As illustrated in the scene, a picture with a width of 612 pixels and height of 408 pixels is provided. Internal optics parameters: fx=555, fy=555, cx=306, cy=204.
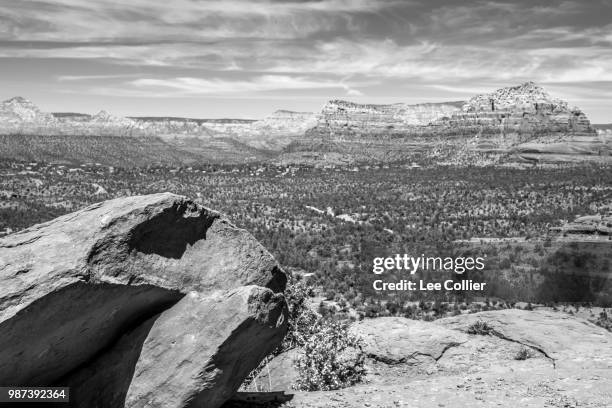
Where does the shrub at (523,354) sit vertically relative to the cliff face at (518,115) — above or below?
below

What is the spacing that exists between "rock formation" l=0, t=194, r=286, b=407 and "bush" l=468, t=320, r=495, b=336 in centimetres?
765

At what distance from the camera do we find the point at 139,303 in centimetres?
815

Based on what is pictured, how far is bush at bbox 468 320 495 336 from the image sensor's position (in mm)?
14805

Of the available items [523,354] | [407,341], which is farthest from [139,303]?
[523,354]

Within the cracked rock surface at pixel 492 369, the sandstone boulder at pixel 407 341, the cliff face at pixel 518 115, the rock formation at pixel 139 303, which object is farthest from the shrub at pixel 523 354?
the cliff face at pixel 518 115

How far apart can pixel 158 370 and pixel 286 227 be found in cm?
4727

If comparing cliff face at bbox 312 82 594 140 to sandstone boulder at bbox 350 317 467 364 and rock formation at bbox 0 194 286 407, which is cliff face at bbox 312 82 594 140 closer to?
sandstone boulder at bbox 350 317 467 364

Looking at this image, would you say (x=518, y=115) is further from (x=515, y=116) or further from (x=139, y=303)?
(x=139, y=303)

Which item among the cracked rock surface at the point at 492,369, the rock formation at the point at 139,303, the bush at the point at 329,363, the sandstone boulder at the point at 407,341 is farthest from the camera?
the sandstone boulder at the point at 407,341

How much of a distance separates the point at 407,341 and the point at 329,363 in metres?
3.37

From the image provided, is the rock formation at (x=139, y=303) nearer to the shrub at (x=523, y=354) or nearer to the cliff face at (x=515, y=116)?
the shrub at (x=523, y=354)

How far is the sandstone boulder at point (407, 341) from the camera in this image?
13.8 m

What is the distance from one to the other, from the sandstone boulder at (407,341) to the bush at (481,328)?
577 millimetres

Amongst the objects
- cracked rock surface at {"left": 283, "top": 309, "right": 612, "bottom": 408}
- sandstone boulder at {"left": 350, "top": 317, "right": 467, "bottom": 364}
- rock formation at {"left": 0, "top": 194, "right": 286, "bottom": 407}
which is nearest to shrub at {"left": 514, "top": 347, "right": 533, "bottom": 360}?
cracked rock surface at {"left": 283, "top": 309, "right": 612, "bottom": 408}
